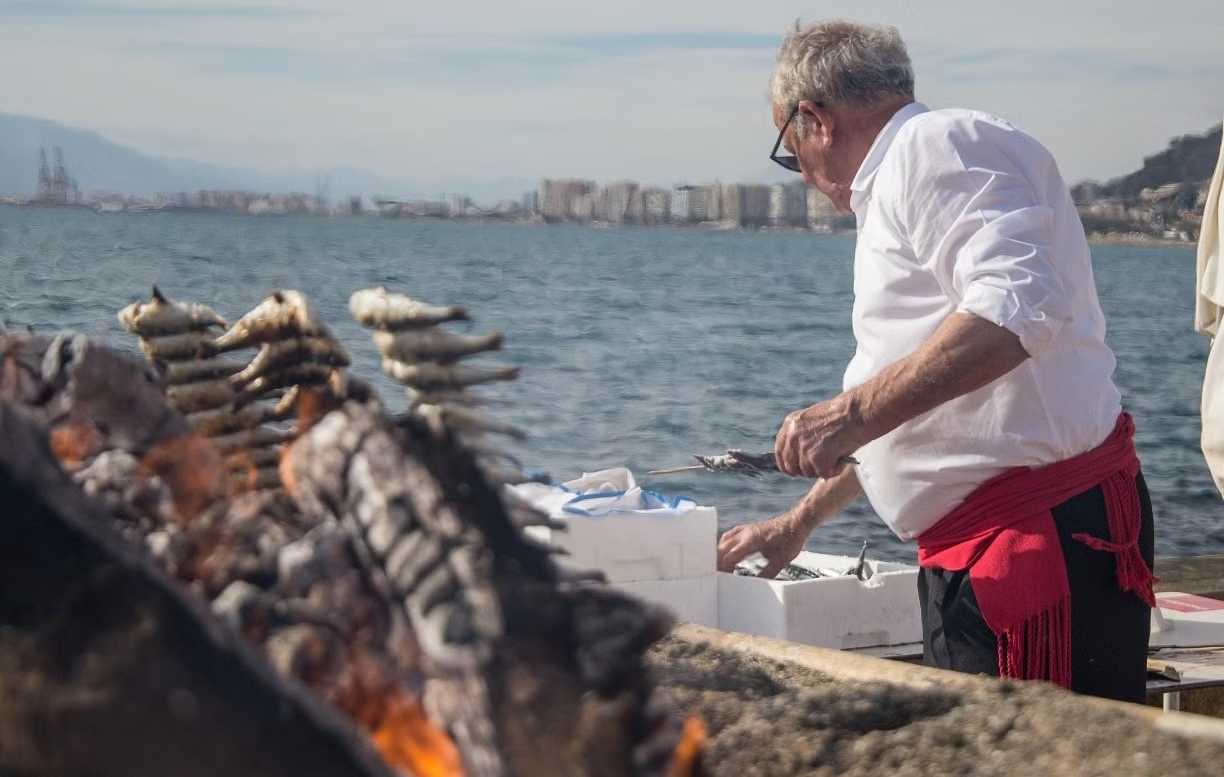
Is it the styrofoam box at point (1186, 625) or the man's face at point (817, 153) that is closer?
the man's face at point (817, 153)

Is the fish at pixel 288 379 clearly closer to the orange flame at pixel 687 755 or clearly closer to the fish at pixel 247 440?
the fish at pixel 247 440

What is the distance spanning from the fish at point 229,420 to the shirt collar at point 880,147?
1.69m

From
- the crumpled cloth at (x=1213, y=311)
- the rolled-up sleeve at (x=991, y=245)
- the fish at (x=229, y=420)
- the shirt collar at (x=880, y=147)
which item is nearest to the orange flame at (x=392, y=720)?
the fish at (x=229, y=420)

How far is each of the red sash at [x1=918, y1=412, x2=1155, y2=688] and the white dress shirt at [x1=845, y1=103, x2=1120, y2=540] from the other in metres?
0.05

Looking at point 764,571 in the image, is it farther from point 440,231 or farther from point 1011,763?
→ point 440,231

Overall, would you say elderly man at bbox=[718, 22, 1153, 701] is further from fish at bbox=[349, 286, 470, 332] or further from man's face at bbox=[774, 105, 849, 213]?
fish at bbox=[349, 286, 470, 332]

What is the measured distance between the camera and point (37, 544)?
148cm

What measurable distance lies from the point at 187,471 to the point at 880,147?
1.95m

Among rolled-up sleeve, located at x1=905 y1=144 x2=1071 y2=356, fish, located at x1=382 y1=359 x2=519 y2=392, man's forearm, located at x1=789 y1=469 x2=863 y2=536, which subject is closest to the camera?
fish, located at x1=382 y1=359 x2=519 y2=392

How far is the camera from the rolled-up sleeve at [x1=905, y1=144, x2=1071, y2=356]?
9.83ft

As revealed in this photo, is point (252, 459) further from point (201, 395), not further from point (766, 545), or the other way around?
point (766, 545)

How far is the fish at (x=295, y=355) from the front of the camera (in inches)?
83.6

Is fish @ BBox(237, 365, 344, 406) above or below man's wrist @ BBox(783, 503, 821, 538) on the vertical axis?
above

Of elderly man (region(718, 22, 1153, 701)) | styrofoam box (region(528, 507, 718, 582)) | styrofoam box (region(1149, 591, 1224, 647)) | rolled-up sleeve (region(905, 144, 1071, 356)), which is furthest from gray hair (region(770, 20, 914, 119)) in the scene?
styrofoam box (region(1149, 591, 1224, 647))
